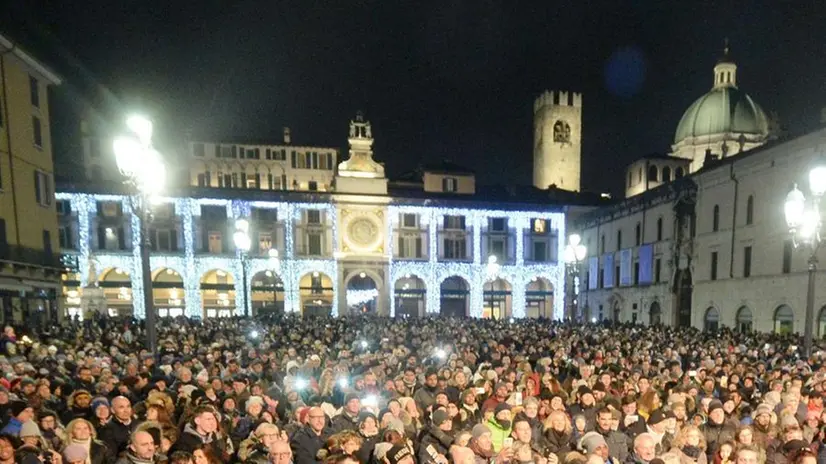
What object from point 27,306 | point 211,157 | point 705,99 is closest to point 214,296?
point 211,157

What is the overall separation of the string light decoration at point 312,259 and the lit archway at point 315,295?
0.59 meters

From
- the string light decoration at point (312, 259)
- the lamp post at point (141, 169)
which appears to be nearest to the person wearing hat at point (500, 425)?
the lamp post at point (141, 169)

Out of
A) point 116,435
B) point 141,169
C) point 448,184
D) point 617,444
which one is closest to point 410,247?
point 448,184

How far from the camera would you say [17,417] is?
6.38 m

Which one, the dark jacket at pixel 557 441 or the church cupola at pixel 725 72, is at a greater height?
the church cupola at pixel 725 72

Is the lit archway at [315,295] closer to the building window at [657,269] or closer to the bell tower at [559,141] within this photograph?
the building window at [657,269]

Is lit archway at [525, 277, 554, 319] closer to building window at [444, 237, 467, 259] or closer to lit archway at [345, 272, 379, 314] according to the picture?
building window at [444, 237, 467, 259]

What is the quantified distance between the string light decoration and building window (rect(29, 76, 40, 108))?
16955 mm

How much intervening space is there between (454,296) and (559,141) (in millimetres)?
28159

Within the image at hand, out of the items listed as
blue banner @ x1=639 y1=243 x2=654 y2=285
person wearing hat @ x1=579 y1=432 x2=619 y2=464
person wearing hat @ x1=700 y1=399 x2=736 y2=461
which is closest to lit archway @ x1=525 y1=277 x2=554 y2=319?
blue banner @ x1=639 y1=243 x2=654 y2=285

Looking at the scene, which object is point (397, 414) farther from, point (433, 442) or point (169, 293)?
point (169, 293)

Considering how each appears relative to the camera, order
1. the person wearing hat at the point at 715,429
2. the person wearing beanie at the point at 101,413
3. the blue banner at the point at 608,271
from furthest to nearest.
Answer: the blue banner at the point at 608,271
the person wearing hat at the point at 715,429
the person wearing beanie at the point at 101,413

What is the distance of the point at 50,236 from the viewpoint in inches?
1088

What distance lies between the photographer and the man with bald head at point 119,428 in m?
6.25
